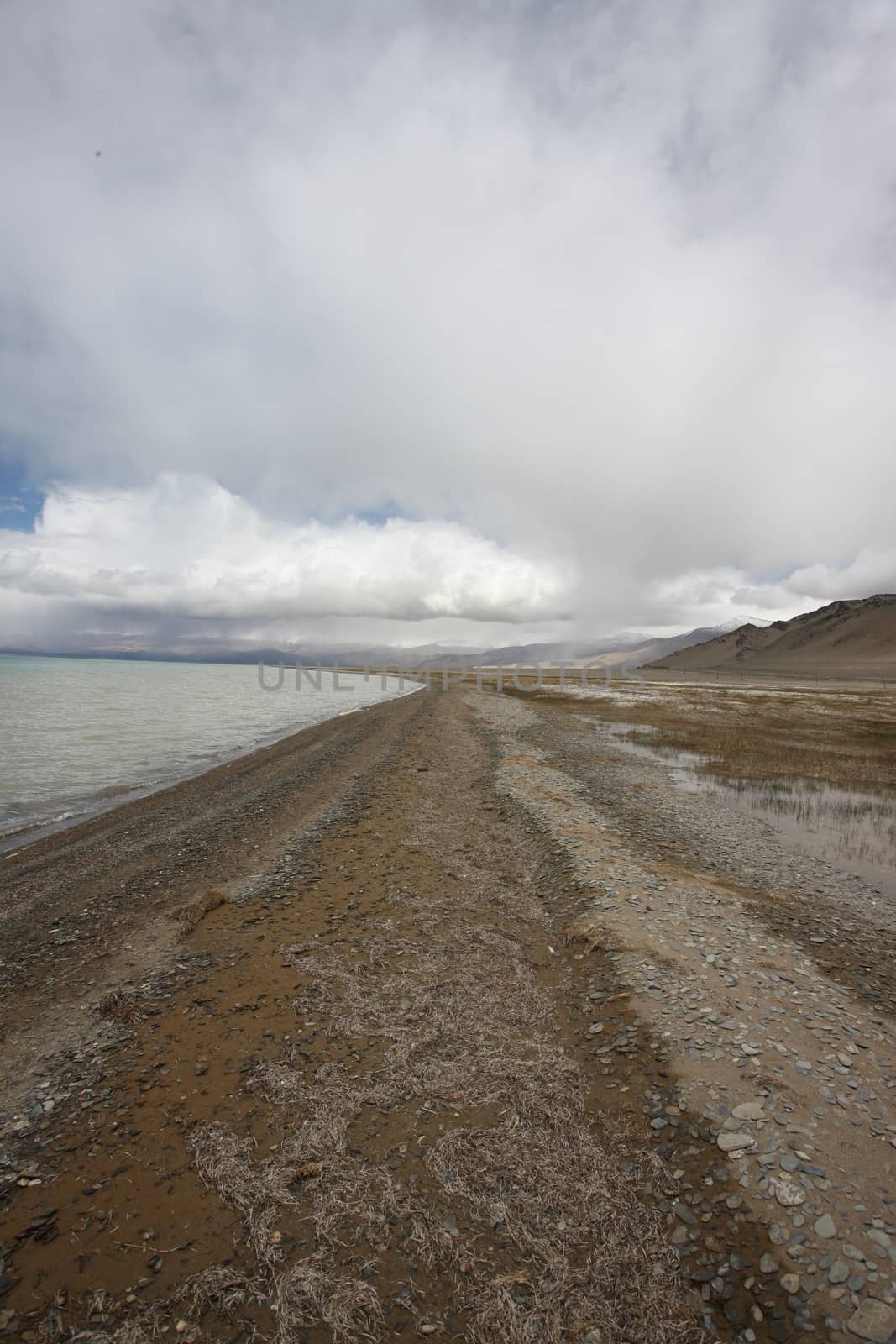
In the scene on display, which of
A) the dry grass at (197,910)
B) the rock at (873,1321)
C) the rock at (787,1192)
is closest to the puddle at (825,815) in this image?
the rock at (787,1192)

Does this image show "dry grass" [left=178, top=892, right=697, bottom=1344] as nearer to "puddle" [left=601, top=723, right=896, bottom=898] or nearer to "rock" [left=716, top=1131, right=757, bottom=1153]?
"rock" [left=716, top=1131, right=757, bottom=1153]

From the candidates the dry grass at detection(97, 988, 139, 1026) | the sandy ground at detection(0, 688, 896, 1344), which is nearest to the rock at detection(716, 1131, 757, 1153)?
the sandy ground at detection(0, 688, 896, 1344)

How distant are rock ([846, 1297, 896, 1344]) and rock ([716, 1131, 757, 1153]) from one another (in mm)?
1389

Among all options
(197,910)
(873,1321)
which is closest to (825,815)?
(873,1321)

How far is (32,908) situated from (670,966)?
13.3m

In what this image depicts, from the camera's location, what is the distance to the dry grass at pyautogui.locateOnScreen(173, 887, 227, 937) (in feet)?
35.5

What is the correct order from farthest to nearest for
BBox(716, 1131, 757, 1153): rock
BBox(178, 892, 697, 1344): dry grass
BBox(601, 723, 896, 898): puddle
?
BBox(601, 723, 896, 898): puddle
BBox(716, 1131, 757, 1153): rock
BBox(178, 892, 697, 1344): dry grass

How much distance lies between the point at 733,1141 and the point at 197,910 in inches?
387

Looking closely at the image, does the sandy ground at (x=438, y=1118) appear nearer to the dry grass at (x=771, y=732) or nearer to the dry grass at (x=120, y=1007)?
the dry grass at (x=120, y=1007)

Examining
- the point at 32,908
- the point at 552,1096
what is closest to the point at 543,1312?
the point at 552,1096

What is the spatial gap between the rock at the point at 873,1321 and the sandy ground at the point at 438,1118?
2 centimetres

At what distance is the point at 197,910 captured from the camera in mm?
11273

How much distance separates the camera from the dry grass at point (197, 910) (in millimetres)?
10812

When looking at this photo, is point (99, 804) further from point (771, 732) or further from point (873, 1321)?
point (771, 732)
